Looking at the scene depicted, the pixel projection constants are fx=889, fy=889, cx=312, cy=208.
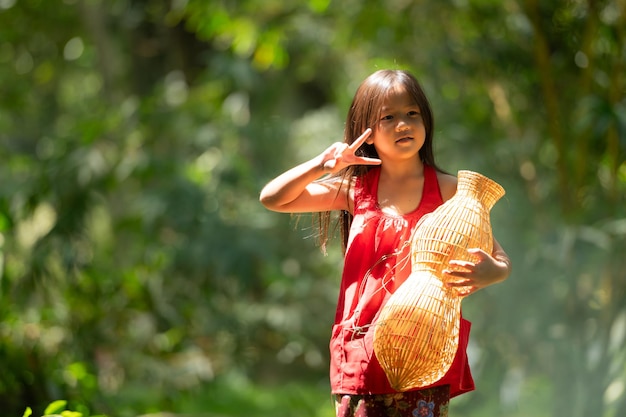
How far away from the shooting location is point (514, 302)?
4852 millimetres

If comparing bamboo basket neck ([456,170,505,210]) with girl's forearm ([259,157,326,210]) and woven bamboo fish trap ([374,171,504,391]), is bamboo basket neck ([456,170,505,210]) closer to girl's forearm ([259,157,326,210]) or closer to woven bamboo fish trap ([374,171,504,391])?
woven bamboo fish trap ([374,171,504,391])

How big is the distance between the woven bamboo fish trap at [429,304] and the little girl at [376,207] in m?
0.07

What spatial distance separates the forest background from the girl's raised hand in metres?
2.12

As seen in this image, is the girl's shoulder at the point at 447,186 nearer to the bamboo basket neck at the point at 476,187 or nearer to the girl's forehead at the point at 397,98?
the bamboo basket neck at the point at 476,187

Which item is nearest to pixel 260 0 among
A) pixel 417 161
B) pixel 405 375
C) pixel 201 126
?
pixel 201 126

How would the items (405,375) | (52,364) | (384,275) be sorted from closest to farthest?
(405,375)
(384,275)
(52,364)

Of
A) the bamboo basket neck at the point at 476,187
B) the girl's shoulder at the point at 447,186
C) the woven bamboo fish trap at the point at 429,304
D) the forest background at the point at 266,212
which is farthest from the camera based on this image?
the forest background at the point at 266,212

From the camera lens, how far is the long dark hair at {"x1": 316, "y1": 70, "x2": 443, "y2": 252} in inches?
80.1

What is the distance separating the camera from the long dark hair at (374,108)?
2.04 metres

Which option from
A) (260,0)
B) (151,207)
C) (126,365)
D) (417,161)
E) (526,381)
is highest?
(260,0)

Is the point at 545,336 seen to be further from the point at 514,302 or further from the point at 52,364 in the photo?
the point at 52,364

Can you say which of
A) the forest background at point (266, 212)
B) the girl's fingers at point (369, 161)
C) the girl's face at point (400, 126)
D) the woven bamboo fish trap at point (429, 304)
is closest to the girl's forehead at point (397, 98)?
the girl's face at point (400, 126)

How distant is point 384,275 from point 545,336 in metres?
2.85

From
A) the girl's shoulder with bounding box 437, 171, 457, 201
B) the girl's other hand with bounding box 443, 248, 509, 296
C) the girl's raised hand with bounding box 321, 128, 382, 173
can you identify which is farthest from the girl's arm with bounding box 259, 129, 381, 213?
the girl's other hand with bounding box 443, 248, 509, 296
